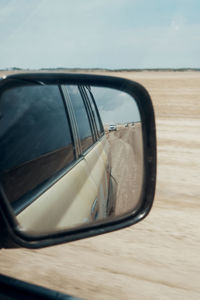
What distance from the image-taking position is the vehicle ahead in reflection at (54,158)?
1467 millimetres

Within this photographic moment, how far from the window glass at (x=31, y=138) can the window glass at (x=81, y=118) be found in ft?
0.55

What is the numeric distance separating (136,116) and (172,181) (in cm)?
342

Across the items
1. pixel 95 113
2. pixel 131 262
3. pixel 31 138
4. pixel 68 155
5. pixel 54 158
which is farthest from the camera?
pixel 131 262

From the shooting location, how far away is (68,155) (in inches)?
76.8

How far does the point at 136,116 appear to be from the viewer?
2037 millimetres

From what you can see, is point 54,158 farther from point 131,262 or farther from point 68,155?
point 131,262

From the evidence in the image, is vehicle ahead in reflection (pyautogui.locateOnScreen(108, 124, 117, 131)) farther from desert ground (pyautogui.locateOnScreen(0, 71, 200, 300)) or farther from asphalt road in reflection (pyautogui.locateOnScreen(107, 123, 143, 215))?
desert ground (pyautogui.locateOnScreen(0, 71, 200, 300))

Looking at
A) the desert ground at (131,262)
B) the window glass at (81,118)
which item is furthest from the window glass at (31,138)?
the desert ground at (131,262)

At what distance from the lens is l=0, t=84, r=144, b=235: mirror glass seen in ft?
4.84

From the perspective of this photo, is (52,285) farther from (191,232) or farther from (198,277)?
(191,232)

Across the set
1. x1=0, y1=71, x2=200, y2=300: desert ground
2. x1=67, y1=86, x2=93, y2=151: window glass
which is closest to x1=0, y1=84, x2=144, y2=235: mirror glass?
x1=67, y1=86, x2=93, y2=151: window glass

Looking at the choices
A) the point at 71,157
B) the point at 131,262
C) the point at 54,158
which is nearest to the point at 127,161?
the point at 71,157

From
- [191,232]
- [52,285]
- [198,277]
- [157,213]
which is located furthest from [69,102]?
[157,213]

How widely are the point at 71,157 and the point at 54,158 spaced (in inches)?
7.6
